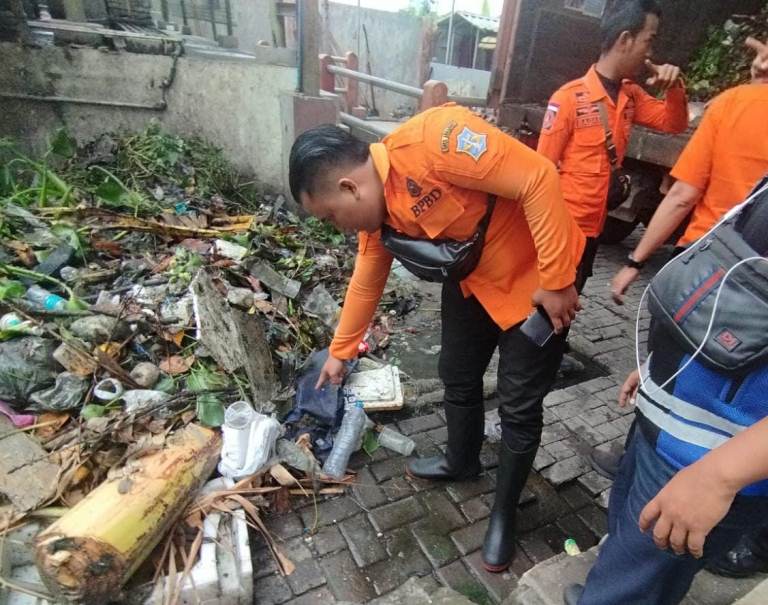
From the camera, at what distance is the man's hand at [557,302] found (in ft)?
5.57

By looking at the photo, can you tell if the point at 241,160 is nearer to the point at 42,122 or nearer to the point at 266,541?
the point at 42,122

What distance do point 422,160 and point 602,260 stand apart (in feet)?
16.9

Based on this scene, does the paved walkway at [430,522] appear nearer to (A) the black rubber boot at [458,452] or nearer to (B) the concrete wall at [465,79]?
(A) the black rubber boot at [458,452]

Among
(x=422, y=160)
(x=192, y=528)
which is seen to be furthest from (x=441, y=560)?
(x=422, y=160)

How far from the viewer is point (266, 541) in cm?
228

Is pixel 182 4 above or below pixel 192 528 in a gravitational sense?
above

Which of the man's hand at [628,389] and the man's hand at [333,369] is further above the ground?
the man's hand at [628,389]

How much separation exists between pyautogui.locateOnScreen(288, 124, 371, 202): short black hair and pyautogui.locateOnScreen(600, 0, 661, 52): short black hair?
1.87 m

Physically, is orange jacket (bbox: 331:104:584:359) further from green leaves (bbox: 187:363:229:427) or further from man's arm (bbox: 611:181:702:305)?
green leaves (bbox: 187:363:229:427)

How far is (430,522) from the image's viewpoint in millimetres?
2438

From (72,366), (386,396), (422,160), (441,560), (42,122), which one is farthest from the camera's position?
(42,122)

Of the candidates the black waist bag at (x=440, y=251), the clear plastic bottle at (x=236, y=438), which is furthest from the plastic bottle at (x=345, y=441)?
the black waist bag at (x=440, y=251)

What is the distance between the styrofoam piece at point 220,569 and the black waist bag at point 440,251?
1461 mm

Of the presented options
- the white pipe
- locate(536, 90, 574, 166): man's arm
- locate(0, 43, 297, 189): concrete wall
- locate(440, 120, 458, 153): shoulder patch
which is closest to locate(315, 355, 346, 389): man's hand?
locate(440, 120, 458, 153): shoulder patch
